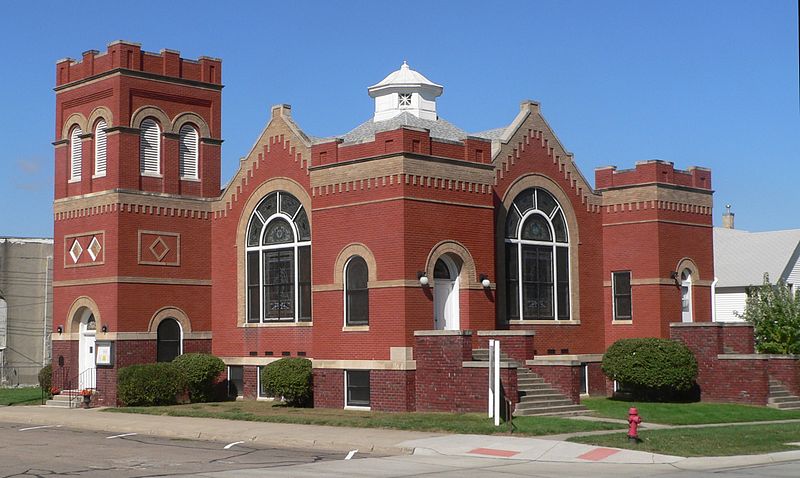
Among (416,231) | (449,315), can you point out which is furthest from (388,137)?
(449,315)

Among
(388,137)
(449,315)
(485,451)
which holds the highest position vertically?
(388,137)

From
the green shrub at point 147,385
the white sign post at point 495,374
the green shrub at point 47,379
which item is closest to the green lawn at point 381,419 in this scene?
the white sign post at point 495,374

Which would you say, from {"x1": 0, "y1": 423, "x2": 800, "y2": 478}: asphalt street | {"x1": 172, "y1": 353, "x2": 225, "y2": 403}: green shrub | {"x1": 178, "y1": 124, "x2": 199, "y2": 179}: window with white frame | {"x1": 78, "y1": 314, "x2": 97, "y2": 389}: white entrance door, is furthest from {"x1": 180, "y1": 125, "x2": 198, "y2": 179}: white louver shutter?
{"x1": 0, "y1": 423, "x2": 800, "y2": 478}: asphalt street

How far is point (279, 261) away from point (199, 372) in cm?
431

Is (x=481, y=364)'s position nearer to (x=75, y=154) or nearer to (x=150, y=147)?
(x=150, y=147)

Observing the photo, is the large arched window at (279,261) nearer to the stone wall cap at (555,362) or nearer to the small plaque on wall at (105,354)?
the small plaque on wall at (105,354)

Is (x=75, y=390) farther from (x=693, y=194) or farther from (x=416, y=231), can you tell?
(x=693, y=194)

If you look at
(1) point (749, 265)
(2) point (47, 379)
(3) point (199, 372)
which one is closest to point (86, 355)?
(2) point (47, 379)

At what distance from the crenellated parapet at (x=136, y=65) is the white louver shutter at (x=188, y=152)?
177 cm

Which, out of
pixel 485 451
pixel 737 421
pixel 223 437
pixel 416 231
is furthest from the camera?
→ pixel 416 231

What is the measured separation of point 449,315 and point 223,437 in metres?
8.76

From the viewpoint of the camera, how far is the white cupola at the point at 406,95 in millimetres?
37344

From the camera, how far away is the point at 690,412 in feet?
96.9

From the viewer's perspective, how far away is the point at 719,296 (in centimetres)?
5616
